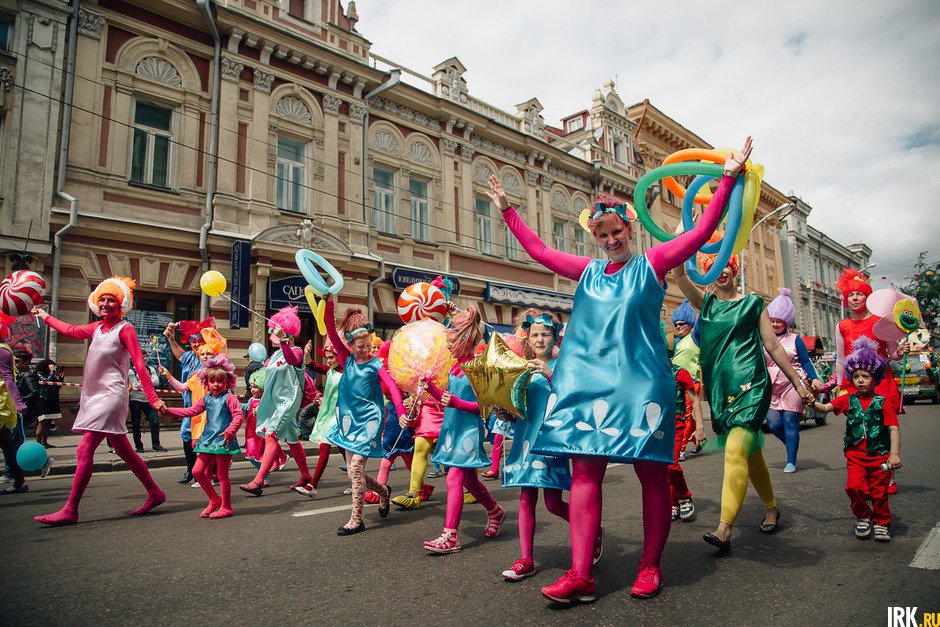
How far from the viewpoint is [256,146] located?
14.9 metres

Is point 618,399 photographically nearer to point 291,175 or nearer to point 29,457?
point 29,457

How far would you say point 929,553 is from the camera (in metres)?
3.47

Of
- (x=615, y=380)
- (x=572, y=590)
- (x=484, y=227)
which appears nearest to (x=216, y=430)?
(x=572, y=590)

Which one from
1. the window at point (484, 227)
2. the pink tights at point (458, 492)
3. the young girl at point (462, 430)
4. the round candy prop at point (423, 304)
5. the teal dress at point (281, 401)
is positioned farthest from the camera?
the window at point (484, 227)

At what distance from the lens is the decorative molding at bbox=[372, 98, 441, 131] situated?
18.0 metres

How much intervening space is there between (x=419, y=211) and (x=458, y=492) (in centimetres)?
1572

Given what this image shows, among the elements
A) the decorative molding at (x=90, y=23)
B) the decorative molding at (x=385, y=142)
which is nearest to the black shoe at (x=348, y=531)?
the decorative molding at (x=90, y=23)

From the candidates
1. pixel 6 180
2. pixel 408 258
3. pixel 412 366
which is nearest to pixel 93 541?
pixel 412 366

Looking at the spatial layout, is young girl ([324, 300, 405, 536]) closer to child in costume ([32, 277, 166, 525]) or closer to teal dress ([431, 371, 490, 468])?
teal dress ([431, 371, 490, 468])

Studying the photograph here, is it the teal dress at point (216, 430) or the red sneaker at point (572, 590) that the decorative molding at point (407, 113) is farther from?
the red sneaker at point (572, 590)

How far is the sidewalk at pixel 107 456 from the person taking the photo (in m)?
8.18

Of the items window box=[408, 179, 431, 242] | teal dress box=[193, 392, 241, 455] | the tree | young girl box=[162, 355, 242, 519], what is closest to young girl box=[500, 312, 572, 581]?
young girl box=[162, 355, 242, 519]

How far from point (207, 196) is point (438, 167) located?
781 centimetres

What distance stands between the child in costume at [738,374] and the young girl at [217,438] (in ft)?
13.1
